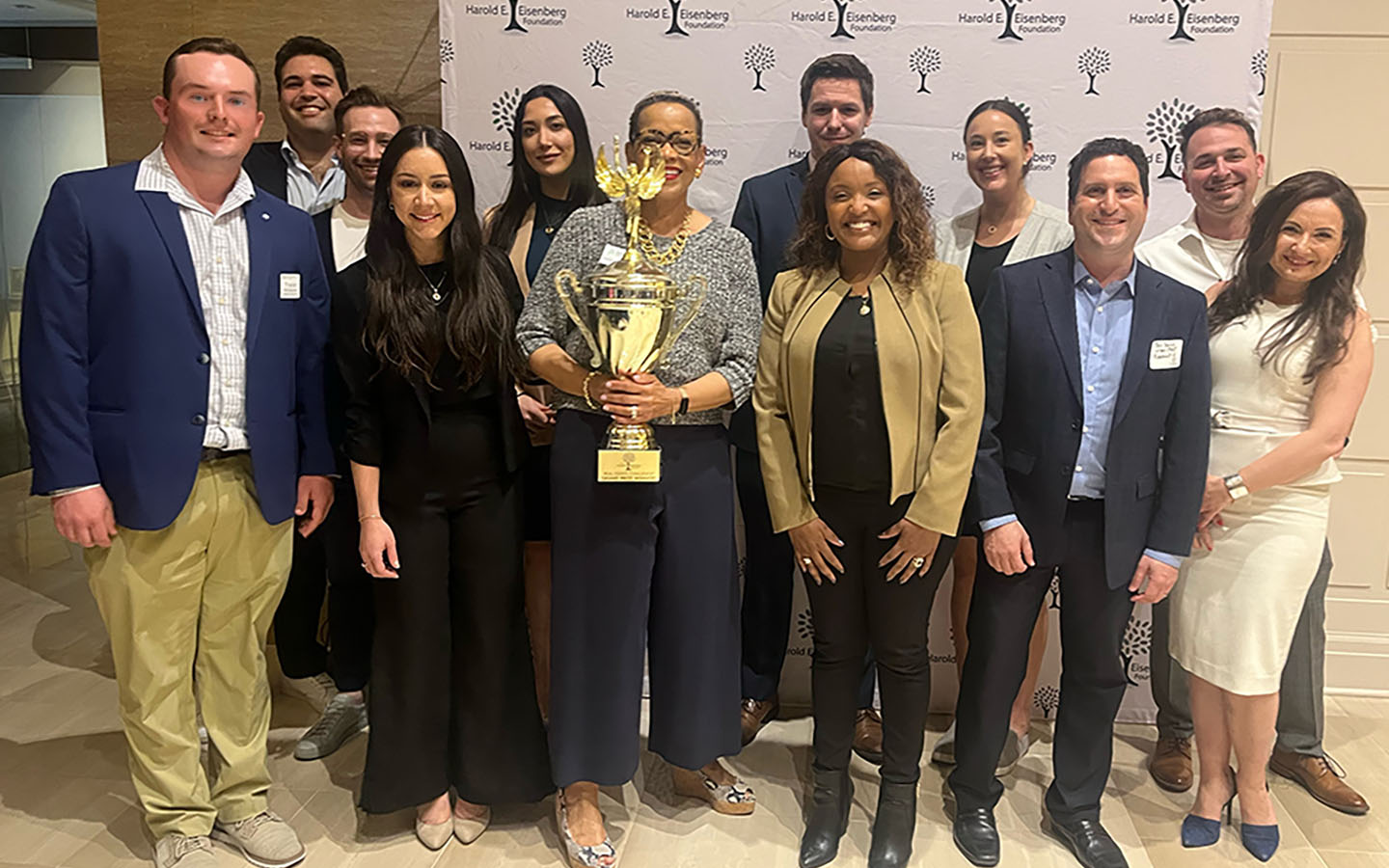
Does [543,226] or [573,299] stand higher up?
[543,226]

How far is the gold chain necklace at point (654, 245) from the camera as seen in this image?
2.32 m

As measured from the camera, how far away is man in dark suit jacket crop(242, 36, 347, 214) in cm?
301

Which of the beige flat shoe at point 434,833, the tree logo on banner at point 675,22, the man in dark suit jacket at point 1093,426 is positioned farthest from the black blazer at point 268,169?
the man in dark suit jacket at point 1093,426

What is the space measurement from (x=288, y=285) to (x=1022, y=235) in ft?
6.35

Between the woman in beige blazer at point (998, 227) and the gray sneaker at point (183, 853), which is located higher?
Answer: the woman in beige blazer at point (998, 227)

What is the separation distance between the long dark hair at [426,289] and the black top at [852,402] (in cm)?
75

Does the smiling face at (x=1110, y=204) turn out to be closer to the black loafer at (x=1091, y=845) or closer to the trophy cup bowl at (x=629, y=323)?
the trophy cup bowl at (x=629, y=323)

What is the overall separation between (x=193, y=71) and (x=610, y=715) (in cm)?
174

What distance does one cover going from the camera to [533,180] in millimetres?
2803

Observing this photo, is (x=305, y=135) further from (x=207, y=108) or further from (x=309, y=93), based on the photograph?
(x=207, y=108)

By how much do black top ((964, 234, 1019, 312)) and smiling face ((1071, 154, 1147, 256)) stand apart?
47 centimetres

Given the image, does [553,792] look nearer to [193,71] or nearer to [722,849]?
[722,849]

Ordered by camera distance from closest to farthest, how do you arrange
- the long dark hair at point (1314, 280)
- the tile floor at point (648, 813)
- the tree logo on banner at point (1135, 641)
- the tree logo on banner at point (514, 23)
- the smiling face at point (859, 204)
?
the smiling face at point (859, 204) < the long dark hair at point (1314, 280) < the tile floor at point (648, 813) < the tree logo on banner at point (514, 23) < the tree logo on banner at point (1135, 641)

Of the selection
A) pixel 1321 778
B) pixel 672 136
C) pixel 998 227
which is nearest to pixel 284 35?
pixel 672 136
